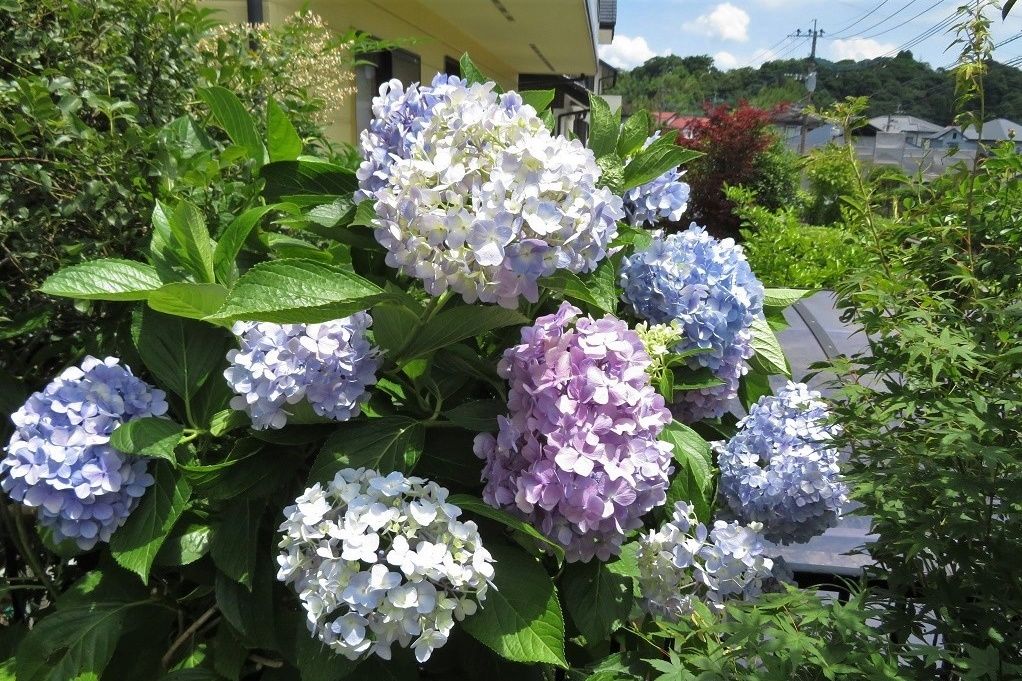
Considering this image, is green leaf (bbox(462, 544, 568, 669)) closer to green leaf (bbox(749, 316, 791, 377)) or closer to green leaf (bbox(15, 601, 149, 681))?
green leaf (bbox(15, 601, 149, 681))

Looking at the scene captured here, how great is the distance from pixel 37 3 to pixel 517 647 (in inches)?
57.8

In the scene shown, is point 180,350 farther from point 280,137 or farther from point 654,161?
point 654,161

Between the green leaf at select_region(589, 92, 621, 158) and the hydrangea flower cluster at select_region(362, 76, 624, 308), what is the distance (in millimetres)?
354

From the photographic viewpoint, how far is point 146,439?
1.09 metres

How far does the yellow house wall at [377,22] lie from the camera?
561 centimetres

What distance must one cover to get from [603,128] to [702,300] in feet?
1.18

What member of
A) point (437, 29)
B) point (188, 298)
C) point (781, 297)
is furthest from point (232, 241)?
point (437, 29)

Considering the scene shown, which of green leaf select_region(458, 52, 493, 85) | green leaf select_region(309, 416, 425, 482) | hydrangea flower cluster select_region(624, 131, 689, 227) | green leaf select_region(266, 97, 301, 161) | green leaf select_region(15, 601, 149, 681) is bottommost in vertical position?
green leaf select_region(15, 601, 149, 681)

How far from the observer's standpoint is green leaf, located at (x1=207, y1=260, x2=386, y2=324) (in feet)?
2.88

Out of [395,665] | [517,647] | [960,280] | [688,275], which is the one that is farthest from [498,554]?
[960,280]

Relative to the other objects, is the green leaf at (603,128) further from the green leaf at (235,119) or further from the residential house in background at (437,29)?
the residential house in background at (437,29)

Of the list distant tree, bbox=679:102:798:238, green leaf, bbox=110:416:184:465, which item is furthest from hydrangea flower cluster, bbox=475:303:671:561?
distant tree, bbox=679:102:798:238

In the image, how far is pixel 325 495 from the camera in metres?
0.99

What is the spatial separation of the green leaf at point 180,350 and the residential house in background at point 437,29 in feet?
9.02
